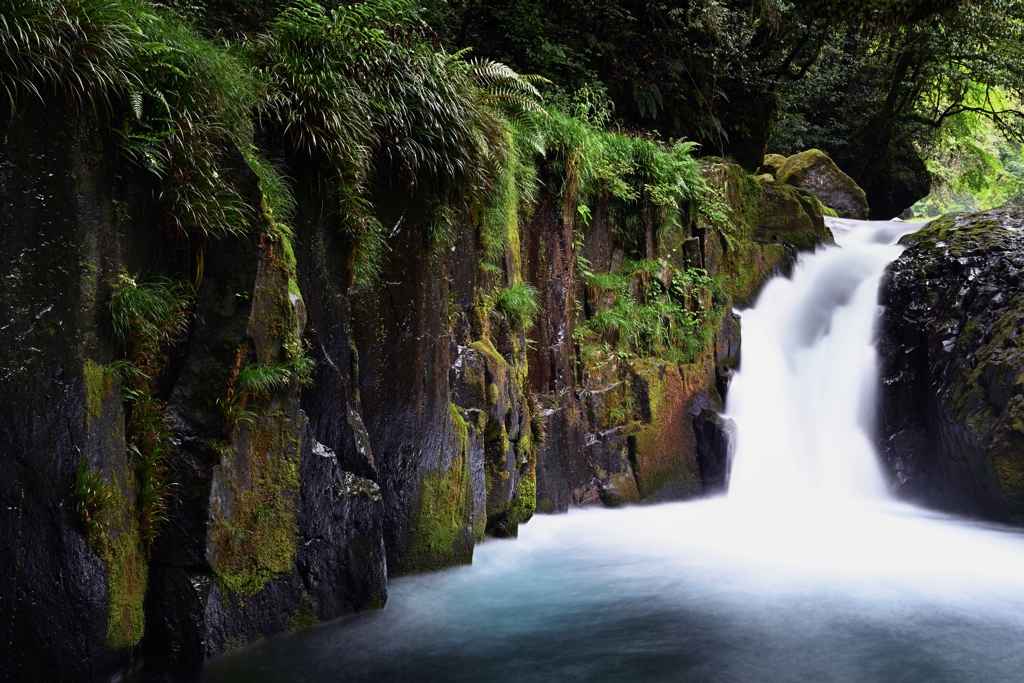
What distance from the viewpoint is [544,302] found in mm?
9414

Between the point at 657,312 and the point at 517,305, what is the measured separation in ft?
9.92

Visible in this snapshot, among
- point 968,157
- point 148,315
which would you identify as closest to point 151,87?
point 148,315

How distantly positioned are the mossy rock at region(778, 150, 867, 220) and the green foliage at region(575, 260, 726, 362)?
7.57 metres

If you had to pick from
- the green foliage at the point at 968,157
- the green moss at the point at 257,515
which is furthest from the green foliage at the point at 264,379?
the green foliage at the point at 968,157

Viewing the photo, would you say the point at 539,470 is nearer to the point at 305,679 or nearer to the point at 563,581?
the point at 563,581

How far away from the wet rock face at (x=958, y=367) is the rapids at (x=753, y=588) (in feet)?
1.19

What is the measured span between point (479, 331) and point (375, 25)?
2919 millimetres

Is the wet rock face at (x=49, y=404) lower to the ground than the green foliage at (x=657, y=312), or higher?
lower

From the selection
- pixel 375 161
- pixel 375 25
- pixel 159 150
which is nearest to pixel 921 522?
pixel 375 161

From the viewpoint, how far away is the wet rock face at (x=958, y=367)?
9.00 metres

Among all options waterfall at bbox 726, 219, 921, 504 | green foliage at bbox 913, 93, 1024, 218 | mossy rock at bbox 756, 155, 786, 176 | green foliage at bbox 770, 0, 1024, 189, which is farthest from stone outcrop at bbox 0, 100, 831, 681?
green foliage at bbox 913, 93, 1024, 218

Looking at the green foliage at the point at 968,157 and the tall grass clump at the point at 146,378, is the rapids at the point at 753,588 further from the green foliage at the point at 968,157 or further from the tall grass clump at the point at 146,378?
the green foliage at the point at 968,157

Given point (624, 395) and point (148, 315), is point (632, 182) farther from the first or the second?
point (148, 315)

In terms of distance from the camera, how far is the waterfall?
10.6 m
